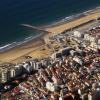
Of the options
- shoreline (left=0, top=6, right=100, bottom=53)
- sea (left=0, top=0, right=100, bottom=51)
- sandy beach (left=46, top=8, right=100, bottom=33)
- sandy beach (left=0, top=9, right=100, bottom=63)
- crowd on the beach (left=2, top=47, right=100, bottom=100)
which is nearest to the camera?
crowd on the beach (left=2, top=47, right=100, bottom=100)

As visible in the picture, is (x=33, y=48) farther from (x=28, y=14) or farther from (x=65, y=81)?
(x=28, y=14)

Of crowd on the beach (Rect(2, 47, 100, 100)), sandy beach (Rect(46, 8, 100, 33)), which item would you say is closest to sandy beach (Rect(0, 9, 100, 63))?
sandy beach (Rect(46, 8, 100, 33))

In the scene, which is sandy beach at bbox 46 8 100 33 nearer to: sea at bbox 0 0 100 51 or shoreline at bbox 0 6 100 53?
shoreline at bbox 0 6 100 53

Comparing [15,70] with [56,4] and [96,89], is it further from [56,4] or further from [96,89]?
[56,4]

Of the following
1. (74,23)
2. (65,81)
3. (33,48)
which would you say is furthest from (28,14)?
(65,81)

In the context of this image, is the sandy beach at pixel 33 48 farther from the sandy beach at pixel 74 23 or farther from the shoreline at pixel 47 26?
the shoreline at pixel 47 26

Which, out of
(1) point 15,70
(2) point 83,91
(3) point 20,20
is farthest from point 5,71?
(3) point 20,20
